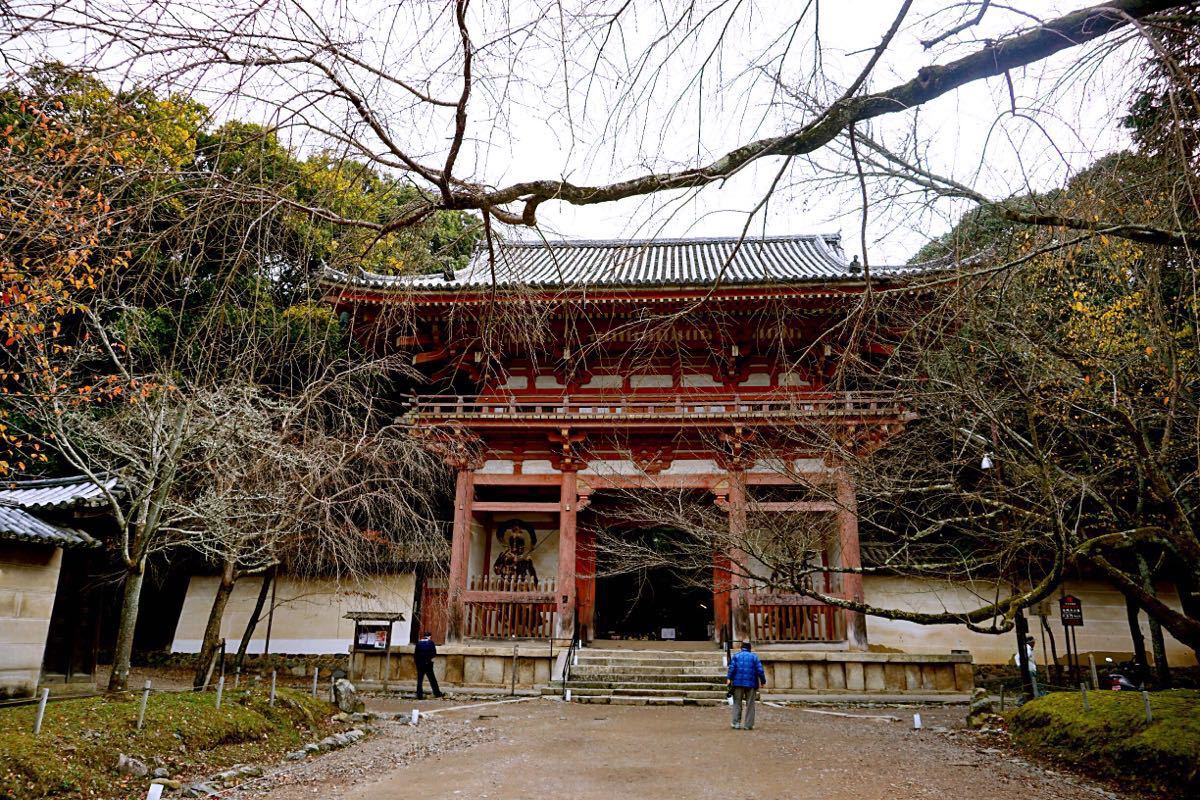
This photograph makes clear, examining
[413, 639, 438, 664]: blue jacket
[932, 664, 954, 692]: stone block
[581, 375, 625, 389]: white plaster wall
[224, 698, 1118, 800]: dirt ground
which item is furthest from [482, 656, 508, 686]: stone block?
[932, 664, 954, 692]: stone block

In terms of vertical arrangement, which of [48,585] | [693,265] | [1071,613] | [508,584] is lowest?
[1071,613]

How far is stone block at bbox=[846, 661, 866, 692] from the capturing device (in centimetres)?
1198

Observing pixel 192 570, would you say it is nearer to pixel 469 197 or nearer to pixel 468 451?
pixel 468 451

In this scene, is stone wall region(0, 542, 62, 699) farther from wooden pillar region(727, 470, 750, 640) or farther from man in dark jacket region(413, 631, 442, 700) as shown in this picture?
wooden pillar region(727, 470, 750, 640)

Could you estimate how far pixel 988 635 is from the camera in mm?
13766

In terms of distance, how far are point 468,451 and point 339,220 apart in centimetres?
1120

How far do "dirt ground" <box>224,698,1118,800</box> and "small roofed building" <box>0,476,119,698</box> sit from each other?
16.8 ft

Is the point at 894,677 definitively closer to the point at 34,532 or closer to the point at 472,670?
the point at 472,670

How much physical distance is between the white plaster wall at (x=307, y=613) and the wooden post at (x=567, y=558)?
158 inches

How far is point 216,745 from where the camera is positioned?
23.2ft

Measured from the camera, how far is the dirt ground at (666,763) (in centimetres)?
612

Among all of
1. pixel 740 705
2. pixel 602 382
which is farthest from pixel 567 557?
pixel 740 705

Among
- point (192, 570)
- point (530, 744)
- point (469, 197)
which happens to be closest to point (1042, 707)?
point (530, 744)

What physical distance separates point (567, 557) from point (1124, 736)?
8884 mm
